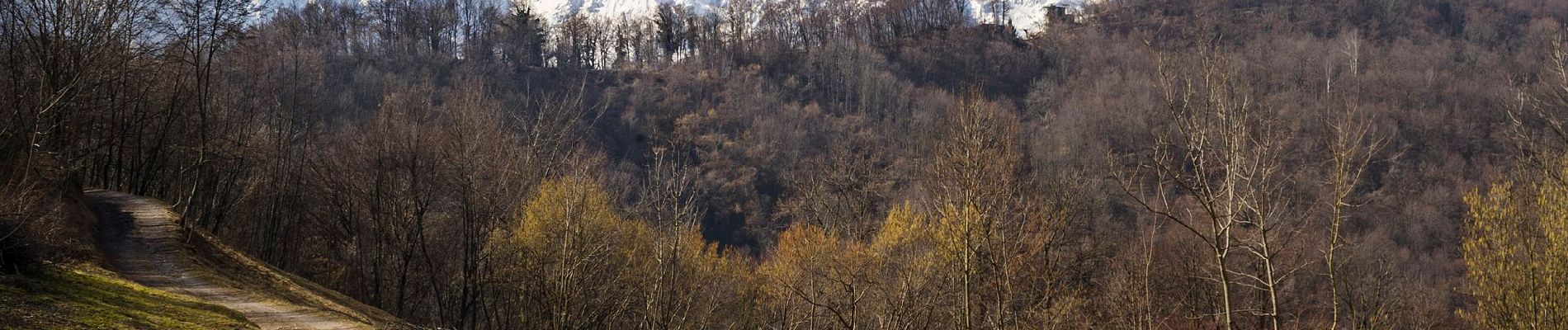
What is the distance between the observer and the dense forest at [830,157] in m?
9.70

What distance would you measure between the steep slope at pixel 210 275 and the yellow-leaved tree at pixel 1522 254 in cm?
1632

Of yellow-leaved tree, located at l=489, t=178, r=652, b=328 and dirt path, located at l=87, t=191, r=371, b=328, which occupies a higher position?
dirt path, located at l=87, t=191, r=371, b=328

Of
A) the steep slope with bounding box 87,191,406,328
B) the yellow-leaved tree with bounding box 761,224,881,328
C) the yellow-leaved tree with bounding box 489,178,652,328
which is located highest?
the steep slope with bounding box 87,191,406,328

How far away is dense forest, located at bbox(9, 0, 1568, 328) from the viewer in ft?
31.8

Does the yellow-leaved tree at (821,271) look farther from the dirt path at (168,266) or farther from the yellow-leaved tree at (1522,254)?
the yellow-leaved tree at (1522,254)

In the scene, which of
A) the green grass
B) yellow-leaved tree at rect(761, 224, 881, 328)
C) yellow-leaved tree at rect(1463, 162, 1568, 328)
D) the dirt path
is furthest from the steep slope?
yellow-leaved tree at rect(1463, 162, 1568, 328)

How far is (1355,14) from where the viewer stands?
11312cm

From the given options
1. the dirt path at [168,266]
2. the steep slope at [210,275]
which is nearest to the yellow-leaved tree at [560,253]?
the steep slope at [210,275]

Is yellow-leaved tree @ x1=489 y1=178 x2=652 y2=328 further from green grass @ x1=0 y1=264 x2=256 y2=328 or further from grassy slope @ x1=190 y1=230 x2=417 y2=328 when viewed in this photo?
green grass @ x1=0 y1=264 x2=256 y2=328

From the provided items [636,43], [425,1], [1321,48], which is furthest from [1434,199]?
[425,1]

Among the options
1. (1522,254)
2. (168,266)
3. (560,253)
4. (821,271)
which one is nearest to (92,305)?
(168,266)

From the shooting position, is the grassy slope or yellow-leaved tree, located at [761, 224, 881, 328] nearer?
the grassy slope

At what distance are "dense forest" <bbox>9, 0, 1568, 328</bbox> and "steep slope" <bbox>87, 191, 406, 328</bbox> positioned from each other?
78 cm

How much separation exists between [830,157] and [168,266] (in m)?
53.4
